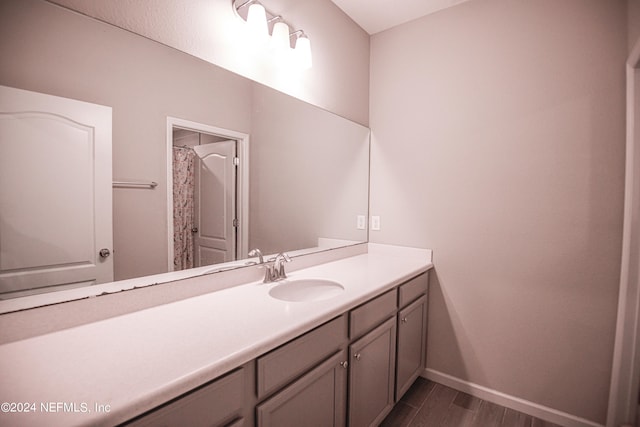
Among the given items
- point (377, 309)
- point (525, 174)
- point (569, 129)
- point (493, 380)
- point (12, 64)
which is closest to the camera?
point (12, 64)

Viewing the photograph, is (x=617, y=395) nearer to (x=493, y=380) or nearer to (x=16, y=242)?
(x=493, y=380)

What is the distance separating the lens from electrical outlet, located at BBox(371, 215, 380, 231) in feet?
7.79

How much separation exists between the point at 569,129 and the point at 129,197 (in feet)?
7.21

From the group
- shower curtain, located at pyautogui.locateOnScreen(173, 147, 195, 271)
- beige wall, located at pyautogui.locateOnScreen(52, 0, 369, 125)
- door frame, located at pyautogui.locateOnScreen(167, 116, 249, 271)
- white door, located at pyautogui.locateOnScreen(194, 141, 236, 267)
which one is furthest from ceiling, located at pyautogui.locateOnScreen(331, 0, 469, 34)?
shower curtain, located at pyautogui.locateOnScreen(173, 147, 195, 271)

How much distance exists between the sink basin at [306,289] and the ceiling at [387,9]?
6.07ft

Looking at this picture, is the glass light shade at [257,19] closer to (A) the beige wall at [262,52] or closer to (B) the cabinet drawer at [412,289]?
(A) the beige wall at [262,52]

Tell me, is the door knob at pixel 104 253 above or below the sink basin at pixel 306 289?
above

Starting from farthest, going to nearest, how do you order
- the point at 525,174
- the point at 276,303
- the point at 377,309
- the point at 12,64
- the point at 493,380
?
the point at 493,380, the point at 525,174, the point at 377,309, the point at 276,303, the point at 12,64

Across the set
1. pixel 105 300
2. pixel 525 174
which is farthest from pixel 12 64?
pixel 525 174

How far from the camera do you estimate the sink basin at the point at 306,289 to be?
1.53 m

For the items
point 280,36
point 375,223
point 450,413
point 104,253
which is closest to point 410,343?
point 450,413

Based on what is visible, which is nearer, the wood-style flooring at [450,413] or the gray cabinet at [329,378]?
the gray cabinet at [329,378]

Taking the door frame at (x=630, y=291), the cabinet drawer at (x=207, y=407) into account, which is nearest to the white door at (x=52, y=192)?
the cabinet drawer at (x=207, y=407)

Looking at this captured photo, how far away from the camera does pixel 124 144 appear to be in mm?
1089
